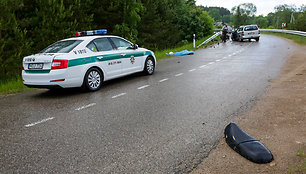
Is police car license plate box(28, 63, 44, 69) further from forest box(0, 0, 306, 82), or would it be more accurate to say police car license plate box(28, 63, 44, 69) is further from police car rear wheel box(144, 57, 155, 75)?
forest box(0, 0, 306, 82)

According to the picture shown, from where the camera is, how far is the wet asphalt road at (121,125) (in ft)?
12.1

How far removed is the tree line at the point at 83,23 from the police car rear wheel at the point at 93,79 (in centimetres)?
557

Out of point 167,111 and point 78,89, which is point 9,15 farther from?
point 167,111

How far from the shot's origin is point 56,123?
212 inches

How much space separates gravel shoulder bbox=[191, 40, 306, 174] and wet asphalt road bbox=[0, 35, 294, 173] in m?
0.23

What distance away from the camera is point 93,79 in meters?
8.48

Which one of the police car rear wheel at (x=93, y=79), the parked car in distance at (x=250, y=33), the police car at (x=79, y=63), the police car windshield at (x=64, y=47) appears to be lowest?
the police car rear wheel at (x=93, y=79)

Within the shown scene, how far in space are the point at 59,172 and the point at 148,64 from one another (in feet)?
26.5

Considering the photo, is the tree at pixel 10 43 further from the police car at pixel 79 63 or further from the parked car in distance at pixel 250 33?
the parked car in distance at pixel 250 33

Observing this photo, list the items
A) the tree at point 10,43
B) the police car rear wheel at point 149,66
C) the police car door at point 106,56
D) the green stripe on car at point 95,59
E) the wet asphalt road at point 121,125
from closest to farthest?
the wet asphalt road at point 121,125 → the green stripe on car at point 95,59 → the police car door at point 106,56 → the police car rear wheel at point 149,66 → the tree at point 10,43

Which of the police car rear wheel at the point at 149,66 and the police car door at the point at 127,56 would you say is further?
the police car rear wheel at the point at 149,66

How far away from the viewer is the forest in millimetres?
12528

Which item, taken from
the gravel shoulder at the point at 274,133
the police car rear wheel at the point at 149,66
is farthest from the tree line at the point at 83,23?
the gravel shoulder at the point at 274,133

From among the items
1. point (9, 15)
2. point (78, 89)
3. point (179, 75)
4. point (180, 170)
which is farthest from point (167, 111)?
point (9, 15)
